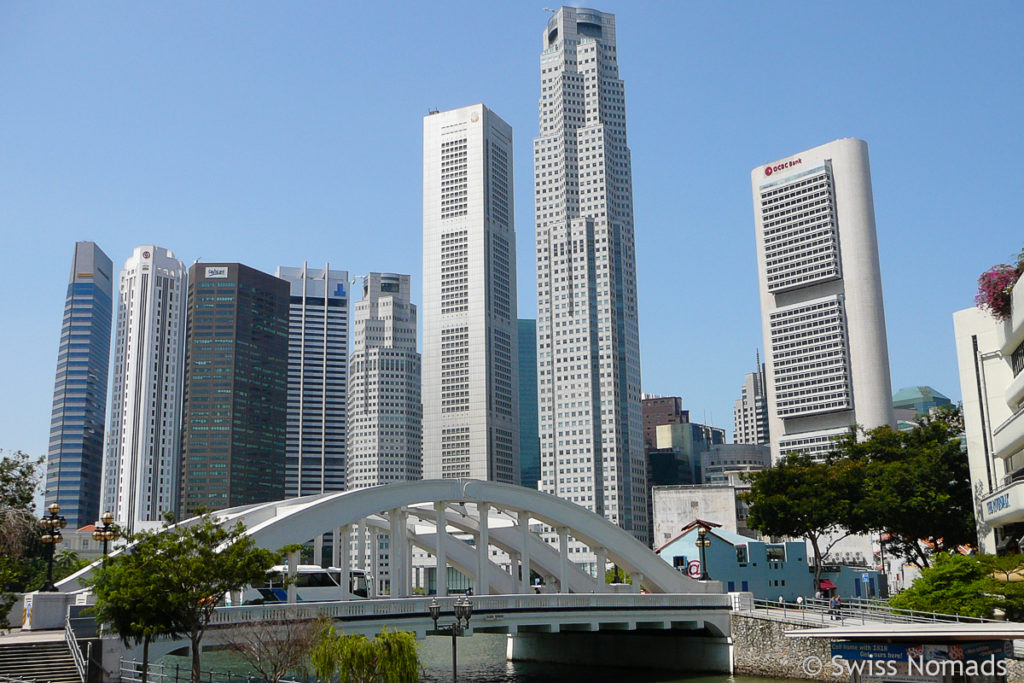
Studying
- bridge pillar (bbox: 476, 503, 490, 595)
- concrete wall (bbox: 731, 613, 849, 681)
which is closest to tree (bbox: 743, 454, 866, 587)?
concrete wall (bbox: 731, 613, 849, 681)

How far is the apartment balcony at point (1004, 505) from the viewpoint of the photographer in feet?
147

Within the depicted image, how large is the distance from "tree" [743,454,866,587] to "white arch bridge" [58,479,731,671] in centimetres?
1285

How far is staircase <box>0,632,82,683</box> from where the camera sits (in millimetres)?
28766

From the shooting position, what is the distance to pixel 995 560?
43312mm

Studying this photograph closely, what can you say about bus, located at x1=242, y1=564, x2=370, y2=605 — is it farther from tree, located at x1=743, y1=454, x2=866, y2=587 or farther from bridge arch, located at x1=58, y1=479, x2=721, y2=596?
tree, located at x1=743, y1=454, x2=866, y2=587

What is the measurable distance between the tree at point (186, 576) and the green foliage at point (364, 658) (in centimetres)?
301

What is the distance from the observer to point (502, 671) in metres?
56.0

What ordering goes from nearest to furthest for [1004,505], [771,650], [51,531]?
[51,531] → [1004,505] → [771,650]

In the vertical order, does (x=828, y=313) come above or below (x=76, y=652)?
above

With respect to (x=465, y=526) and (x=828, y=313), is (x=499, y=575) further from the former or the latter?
(x=828, y=313)

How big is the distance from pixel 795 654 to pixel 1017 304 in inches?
738

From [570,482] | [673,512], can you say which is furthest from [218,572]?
[570,482]

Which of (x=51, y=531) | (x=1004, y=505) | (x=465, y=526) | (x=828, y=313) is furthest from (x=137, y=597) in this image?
(x=828, y=313)

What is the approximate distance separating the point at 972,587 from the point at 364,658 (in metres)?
26.4
